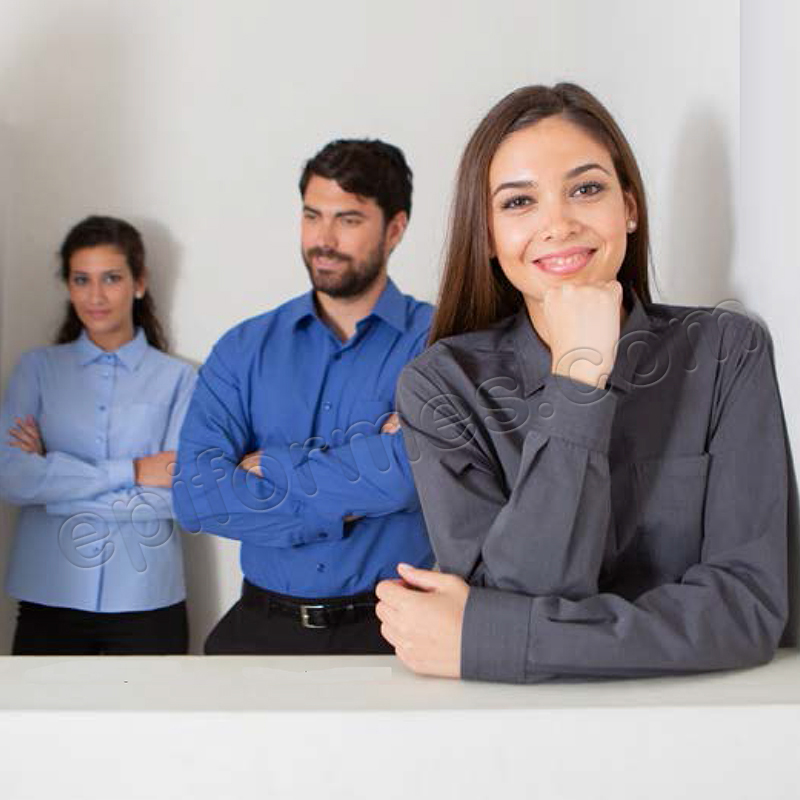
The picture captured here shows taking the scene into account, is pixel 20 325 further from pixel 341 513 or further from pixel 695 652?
pixel 695 652

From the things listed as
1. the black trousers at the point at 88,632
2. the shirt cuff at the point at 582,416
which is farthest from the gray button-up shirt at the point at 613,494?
the black trousers at the point at 88,632

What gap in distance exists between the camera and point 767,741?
3.11 feet

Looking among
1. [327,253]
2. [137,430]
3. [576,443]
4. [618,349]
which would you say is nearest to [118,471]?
[137,430]

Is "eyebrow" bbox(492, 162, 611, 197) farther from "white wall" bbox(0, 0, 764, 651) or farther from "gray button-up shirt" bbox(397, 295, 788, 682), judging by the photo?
"white wall" bbox(0, 0, 764, 651)

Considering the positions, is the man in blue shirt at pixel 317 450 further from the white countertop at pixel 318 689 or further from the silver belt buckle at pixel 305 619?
the white countertop at pixel 318 689

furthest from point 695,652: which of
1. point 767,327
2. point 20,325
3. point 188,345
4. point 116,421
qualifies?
point 20,325

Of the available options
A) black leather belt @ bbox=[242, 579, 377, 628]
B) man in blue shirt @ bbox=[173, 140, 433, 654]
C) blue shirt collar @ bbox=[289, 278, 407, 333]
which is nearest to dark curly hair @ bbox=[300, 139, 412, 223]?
man in blue shirt @ bbox=[173, 140, 433, 654]

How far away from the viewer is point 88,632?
9.66ft

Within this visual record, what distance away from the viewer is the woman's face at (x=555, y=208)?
131 cm

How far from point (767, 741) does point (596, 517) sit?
10.6 inches

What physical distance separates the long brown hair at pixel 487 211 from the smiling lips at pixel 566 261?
0.34 ft

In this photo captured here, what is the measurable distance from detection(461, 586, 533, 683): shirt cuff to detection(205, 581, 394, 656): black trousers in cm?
121

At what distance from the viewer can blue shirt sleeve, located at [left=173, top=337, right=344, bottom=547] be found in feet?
7.44

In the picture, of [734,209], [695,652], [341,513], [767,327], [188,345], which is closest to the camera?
[695,652]
